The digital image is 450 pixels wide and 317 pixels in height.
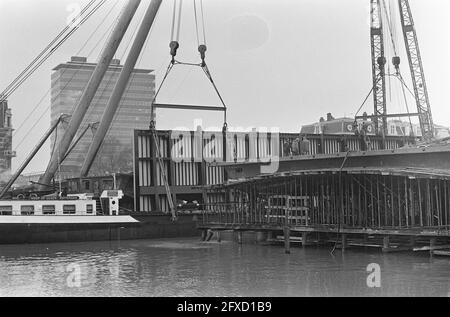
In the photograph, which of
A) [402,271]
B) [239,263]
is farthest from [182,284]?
[402,271]

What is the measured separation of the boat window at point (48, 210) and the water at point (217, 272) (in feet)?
19.4

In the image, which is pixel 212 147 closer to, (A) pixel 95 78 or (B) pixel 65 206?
(A) pixel 95 78

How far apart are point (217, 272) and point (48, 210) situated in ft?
68.2

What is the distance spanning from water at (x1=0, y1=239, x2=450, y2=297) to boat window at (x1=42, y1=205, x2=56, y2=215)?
5.91 m

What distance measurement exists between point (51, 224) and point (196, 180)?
14.7m

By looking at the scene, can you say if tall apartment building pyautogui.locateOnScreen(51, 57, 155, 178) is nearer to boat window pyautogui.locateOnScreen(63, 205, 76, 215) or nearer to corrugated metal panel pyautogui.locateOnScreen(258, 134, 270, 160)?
corrugated metal panel pyautogui.locateOnScreen(258, 134, 270, 160)

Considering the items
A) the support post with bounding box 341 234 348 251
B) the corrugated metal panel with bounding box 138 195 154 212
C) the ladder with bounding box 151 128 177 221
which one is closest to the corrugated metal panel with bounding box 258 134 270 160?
the ladder with bounding box 151 128 177 221

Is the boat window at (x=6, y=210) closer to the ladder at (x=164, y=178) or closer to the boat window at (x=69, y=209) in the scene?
the boat window at (x=69, y=209)

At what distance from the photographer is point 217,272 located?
84.6 ft

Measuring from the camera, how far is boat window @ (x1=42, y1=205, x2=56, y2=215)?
42406mm

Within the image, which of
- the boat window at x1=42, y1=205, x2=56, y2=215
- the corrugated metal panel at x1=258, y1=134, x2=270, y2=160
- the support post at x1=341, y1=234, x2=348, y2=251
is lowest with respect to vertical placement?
the support post at x1=341, y1=234, x2=348, y2=251

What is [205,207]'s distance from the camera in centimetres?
4341

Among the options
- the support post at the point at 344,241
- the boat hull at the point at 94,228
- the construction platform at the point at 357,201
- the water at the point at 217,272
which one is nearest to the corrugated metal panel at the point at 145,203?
the boat hull at the point at 94,228
